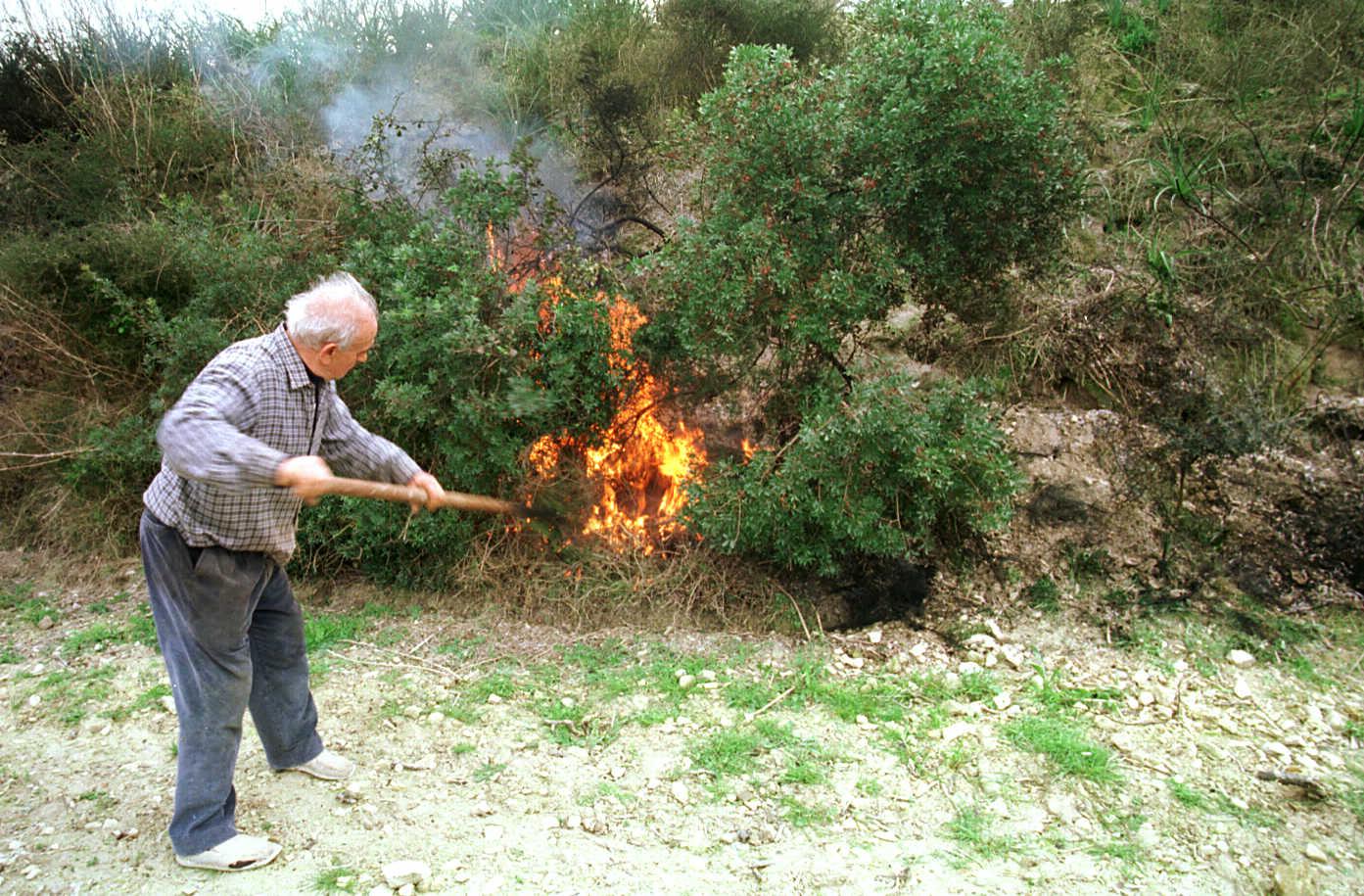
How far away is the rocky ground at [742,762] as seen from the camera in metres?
3.31

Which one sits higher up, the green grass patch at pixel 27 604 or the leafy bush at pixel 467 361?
the leafy bush at pixel 467 361

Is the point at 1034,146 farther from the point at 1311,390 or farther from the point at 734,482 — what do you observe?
the point at 1311,390

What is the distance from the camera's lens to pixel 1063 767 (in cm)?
387

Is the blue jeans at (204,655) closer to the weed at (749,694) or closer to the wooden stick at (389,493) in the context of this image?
the wooden stick at (389,493)

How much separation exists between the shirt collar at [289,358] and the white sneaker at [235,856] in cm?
166

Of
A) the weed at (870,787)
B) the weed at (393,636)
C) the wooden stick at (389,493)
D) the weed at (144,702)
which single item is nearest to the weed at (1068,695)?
the weed at (870,787)

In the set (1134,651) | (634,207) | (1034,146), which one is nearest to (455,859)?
(1134,651)

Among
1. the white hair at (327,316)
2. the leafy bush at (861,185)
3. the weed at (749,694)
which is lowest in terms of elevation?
the weed at (749,694)

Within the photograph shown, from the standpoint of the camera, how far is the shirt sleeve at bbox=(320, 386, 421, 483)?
140 inches

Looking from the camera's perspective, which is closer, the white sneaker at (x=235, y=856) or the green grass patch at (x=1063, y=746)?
the white sneaker at (x=235, y=856)

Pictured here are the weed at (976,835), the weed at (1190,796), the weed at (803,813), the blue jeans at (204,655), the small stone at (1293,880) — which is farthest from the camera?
the weed at (1190,796)

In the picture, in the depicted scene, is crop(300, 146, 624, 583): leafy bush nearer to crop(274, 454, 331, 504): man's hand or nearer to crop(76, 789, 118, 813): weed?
crop(76, 789, 118, 813): weed

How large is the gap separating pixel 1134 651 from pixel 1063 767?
132 cm

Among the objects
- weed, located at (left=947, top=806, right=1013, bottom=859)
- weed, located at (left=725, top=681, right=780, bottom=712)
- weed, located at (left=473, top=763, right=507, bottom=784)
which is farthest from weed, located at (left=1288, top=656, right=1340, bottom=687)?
weed, located at (left=473, top=763, right=507, bottom=784)
